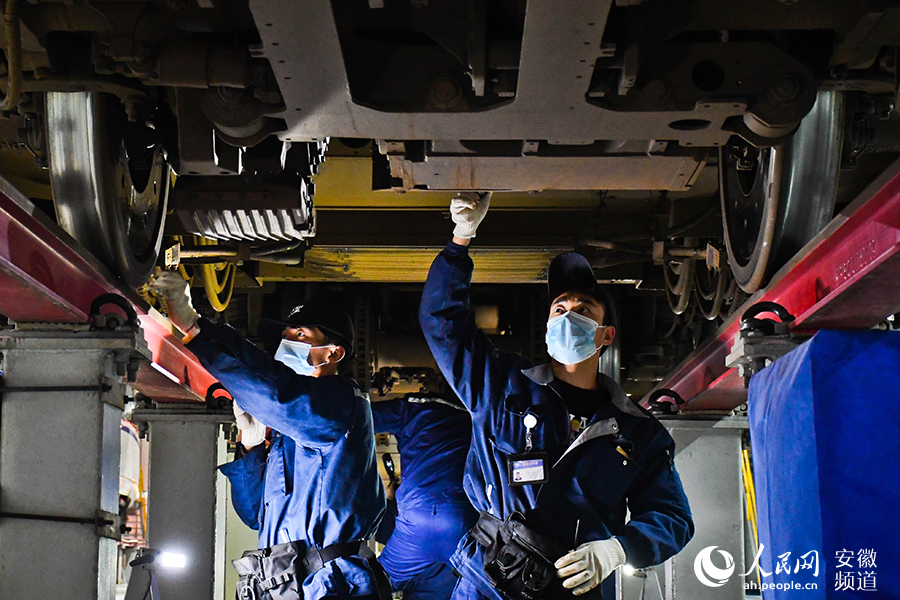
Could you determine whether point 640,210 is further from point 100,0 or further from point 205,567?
point 100,0

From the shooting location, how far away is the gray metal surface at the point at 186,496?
6762 mm

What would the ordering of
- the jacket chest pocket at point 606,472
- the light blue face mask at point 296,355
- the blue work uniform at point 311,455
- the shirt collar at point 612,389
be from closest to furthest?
the jacket chest pocket at point 606,472
the shirt collar at point 612,389
the blue work uniform at point 311,455
the light blue face mask at point 296,355

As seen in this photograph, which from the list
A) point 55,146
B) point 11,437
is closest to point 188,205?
point 55,146

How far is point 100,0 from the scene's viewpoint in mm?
3504

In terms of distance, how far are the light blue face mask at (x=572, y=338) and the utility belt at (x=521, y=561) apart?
64 cm

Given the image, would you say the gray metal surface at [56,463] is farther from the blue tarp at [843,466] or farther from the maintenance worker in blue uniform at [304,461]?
the blue tarp at [843,466]

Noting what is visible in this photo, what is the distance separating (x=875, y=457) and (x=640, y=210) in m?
3.72

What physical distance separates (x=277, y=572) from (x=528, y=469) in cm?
132

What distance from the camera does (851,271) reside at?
3.72 meters

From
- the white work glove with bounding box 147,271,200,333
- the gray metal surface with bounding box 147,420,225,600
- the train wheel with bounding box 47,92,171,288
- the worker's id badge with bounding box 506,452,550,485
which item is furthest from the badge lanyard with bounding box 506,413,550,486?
the gray metal surface with bounding box 147,420,225,600

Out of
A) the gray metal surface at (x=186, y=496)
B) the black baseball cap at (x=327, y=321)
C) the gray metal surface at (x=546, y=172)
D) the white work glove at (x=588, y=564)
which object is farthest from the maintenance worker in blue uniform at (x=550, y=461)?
the gray metal surface at (x=186, y=496)

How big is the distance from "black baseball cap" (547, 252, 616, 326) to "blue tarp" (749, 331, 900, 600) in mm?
734

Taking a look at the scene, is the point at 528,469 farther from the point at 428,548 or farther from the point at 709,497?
the point at 709,497

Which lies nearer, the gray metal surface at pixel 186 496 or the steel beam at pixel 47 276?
the steel beam at pixel 47 276
